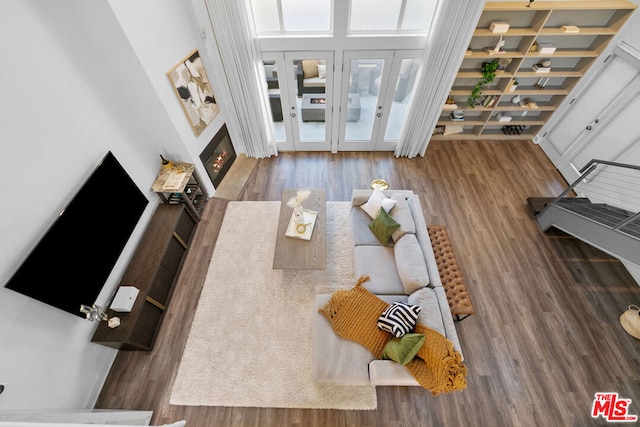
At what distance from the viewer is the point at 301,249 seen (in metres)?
3.50

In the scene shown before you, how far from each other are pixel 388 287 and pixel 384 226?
742 millimetres

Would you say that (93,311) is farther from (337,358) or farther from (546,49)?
(546,49)

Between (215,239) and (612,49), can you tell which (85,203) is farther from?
(612,49)

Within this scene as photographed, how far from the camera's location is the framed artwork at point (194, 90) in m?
3.56

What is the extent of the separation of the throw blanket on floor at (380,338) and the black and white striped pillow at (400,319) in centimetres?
10

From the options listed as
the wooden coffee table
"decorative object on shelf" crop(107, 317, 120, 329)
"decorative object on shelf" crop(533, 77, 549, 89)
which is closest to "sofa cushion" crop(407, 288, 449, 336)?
the wooden coffee table

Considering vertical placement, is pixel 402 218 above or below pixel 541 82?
below

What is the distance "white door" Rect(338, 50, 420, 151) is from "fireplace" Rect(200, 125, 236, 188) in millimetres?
2111

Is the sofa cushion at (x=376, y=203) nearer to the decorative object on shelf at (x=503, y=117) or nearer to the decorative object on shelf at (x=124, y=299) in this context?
the decorative object on shelf at (x=124, y=299)

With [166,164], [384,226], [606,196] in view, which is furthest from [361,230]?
[606,196]

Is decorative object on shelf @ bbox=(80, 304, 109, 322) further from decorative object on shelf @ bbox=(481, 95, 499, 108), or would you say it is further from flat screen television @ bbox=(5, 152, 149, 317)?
decorative object on shelf @ bbox=(481, 95, 499, 108)

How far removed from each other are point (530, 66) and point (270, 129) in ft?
15.6

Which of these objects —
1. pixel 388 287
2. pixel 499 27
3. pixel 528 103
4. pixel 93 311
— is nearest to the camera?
pixel 93 311

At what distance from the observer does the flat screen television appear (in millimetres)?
2305
